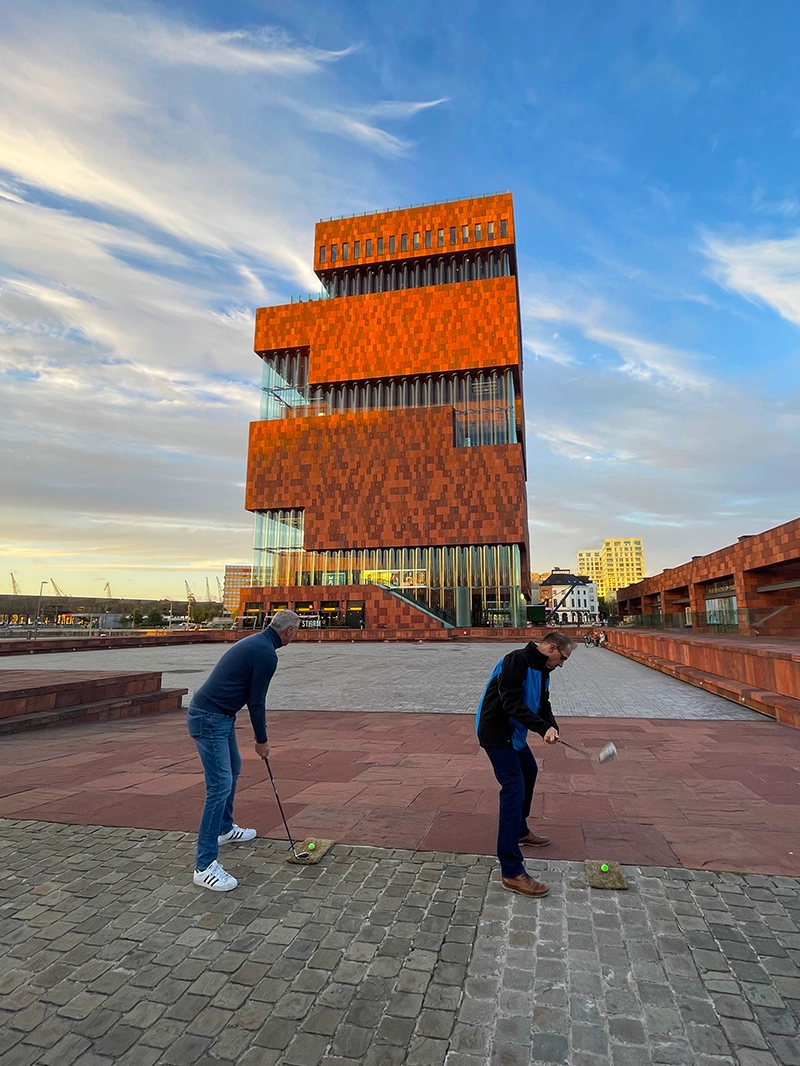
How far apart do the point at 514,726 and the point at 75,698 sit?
986cm

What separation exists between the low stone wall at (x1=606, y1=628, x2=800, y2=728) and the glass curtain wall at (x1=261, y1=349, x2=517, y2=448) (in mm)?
38923

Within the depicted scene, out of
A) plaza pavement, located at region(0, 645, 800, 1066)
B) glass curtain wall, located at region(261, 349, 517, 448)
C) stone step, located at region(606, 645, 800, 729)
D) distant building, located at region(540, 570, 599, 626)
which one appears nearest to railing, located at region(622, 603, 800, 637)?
stone step, located at region(606, 645, 800, 729)

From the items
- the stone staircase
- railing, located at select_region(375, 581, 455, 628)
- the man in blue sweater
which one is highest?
railing, located at select_region(375, 581, 455, 628)

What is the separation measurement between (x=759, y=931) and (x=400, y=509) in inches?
2050

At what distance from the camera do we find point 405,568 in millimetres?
55219

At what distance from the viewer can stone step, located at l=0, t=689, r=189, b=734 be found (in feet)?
31.3

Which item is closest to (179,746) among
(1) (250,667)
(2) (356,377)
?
(1) (250,667)

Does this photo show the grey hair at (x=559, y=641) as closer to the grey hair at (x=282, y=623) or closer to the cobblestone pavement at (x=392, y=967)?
the cobblestone pavement at (x=392, y=967)

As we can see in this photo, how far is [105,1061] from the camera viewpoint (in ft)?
7.79

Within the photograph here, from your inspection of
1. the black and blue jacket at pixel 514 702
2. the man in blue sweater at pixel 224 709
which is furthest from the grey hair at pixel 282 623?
the black and blue jacket at pixel 514 702

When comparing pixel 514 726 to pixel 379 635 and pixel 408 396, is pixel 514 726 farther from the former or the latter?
pixel 408 396

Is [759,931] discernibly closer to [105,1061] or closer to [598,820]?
[598,820]

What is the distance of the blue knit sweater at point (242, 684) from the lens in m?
4.11

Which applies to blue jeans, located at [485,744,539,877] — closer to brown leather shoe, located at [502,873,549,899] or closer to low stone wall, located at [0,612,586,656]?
brown leather shoe, located at [502,873,549,899]
